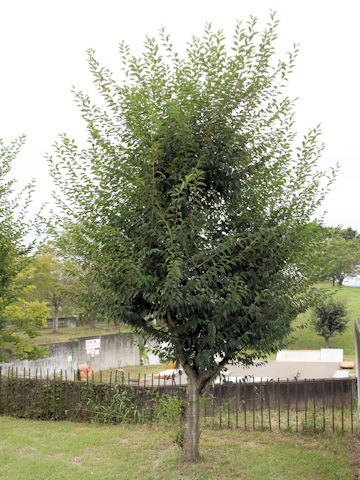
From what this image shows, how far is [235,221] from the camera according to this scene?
643cm

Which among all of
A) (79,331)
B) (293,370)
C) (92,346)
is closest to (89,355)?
(92,346)

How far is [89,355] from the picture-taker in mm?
29891

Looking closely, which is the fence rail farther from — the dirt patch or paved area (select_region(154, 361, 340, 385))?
paved area (select_region(154, 361, 340, 385))

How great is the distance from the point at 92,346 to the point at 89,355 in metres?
0.76

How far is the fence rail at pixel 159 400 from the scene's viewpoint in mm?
9875

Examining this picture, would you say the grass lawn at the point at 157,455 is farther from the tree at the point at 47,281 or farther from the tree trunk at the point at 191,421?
the tree at the point at 47,281

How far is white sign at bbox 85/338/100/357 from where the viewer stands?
29.3 m

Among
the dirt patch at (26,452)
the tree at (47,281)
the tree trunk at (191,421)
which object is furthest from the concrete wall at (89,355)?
the tree trunk at (191,421)

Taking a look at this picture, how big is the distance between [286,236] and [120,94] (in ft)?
11.0

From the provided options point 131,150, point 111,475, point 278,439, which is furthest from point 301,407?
point 131,150

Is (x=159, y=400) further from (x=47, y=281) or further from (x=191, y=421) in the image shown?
(x=47, y=281)

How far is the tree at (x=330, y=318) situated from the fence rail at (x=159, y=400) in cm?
2149

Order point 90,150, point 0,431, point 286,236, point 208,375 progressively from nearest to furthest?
point 286,236
point 90,150
point 208,375
point 0,431

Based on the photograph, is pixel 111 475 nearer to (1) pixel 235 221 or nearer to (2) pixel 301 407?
(1) pixel 235 221
